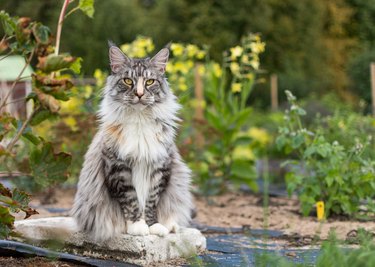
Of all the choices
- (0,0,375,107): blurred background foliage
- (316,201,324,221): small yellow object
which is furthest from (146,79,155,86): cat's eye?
(0,0,375,107): blurred background foliage

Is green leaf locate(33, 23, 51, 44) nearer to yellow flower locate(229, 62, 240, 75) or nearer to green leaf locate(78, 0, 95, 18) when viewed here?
green leaf locate(78, 0, 95, 18)

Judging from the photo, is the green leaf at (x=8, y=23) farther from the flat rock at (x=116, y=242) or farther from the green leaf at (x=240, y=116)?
the green leaf at (x=240, y=116)

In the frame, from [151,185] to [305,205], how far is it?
8.09 feet

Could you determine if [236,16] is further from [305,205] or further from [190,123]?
[305,205]

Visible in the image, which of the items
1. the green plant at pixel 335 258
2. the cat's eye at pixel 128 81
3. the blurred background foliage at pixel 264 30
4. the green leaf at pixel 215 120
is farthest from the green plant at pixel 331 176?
the blurred background foliage at pixel 264 30

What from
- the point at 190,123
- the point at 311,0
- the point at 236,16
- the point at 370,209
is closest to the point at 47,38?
the point at 370,209

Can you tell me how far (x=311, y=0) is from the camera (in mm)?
25203

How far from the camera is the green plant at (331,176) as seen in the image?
6.51 metres

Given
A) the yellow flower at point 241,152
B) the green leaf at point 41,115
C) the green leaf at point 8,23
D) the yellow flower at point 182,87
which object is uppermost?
the green leaf at point 8,23

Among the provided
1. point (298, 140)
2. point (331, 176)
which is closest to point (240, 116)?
point (298, 140)

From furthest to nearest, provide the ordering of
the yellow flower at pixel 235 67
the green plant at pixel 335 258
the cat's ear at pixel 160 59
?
the yellow flower at pixel 235 67 → the cat's ear at pixel 160 59 → the green plant at pixel 335 258

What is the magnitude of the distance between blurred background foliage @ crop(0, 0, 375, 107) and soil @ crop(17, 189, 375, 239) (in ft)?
38.8

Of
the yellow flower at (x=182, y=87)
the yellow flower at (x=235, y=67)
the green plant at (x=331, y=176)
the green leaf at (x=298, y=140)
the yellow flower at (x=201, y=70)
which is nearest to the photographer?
the green plant at (x=331, y=176)

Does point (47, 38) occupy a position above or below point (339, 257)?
above
